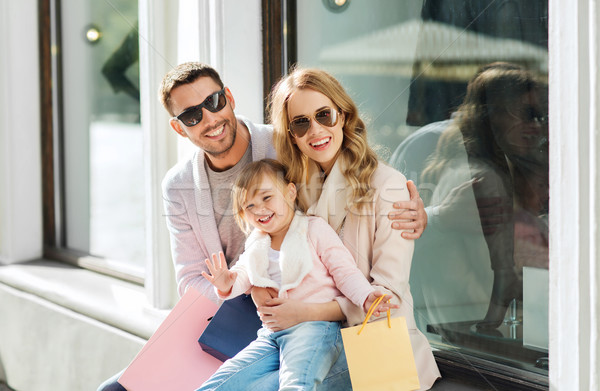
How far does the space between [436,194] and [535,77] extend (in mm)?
526

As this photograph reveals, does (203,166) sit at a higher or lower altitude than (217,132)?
lower

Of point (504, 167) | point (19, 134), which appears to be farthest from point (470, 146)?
point (19, 134)

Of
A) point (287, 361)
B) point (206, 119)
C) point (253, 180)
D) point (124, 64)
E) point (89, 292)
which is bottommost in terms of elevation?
point (89, 292)

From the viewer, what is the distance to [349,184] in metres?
1.74

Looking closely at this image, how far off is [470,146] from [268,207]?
0.71 metres

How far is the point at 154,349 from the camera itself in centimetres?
191

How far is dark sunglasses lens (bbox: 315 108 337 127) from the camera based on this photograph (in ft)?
5.69

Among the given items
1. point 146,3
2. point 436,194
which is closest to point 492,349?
point 436,194

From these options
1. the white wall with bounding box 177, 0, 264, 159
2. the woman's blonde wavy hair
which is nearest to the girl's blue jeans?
the woman's blonde wavy hair

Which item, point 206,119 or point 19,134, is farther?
point 19,134

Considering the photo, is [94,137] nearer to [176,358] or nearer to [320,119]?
[176,358]

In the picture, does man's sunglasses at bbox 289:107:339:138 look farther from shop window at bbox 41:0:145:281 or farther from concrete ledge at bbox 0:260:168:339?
shop window at bbox 41:0:145:281

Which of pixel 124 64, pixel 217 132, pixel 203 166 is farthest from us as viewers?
pixel 124 64
